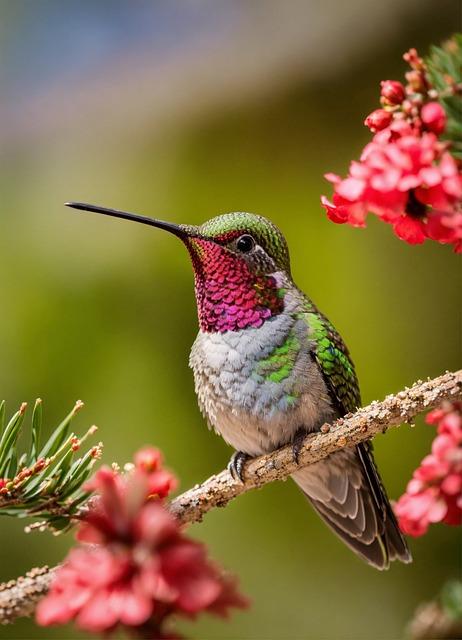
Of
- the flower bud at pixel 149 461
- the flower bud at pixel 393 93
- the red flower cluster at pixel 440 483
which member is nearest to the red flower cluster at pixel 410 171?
the flower bud at pixel 393 93

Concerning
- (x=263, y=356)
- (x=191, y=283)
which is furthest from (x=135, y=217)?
(x=191, y=283)

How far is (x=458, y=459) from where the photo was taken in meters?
0.49

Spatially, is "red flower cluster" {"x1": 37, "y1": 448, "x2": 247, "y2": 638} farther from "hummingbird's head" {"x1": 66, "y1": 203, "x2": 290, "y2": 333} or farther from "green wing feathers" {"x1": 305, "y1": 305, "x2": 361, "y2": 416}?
"green wing feathers" {"x1": 305, "y1": 305, "x2": 361, "y2": 416}

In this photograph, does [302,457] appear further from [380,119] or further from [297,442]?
[380,119]

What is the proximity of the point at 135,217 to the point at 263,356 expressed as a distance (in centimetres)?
32

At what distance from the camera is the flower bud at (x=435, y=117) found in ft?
1.76

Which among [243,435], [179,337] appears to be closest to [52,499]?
[243,435]

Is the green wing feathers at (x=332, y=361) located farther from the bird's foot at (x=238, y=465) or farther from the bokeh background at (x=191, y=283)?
the bokeh background at (x=191, y=283)

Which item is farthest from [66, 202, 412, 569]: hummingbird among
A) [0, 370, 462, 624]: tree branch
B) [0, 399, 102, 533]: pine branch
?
[0, 399, 102, 533]: pine branch

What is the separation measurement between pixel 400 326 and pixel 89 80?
157 centimetres

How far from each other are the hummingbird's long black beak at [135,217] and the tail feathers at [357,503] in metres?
0.44

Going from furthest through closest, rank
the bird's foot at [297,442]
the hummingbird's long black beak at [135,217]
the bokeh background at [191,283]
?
1. the bokeh background at [191,283]
2. the bird's foot at [297,442]
3. the hummingbird's long black beak at [135,217]

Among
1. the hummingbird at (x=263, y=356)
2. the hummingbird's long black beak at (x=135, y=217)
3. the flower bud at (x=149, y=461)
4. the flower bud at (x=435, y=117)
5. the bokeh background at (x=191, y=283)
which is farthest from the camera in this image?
the bokeh background at (x=191, y=283)

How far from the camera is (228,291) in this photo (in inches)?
42.4
